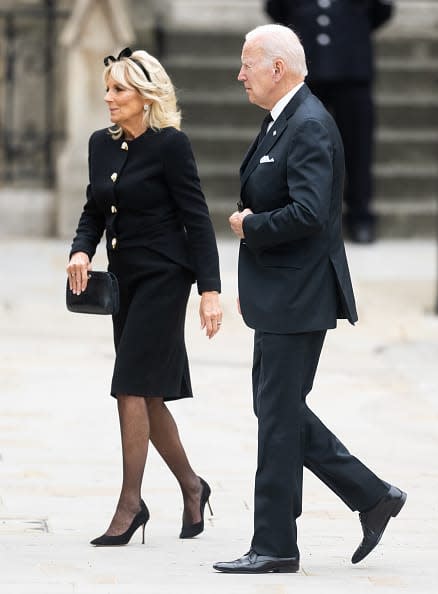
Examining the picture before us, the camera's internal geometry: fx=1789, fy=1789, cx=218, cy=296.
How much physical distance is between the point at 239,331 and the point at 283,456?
4.86 meters

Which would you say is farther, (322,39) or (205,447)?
(322,39)

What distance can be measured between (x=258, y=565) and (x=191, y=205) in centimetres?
118

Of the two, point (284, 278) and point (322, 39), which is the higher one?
point (284, 278)

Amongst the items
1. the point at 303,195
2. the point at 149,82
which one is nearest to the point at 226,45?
the point at 149,82

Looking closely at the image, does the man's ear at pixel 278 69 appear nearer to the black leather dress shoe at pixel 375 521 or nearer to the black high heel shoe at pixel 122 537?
the black leather dress shoe at pixel 375 521

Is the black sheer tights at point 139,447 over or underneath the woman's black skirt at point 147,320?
underneath

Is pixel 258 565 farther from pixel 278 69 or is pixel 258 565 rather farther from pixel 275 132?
pixel 278 69

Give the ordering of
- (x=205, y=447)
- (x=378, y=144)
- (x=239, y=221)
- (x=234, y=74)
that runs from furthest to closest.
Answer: (x=234, y=74), (x=378, y=144), (x=205, y=447), (x=239, y=221)

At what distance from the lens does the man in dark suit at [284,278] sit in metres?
5.16

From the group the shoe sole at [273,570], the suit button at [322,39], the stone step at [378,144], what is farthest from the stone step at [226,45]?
the shoe sole at [273,570]

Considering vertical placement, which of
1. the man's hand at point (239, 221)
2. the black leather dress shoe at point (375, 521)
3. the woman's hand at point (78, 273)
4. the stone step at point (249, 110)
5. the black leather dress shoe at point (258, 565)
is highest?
the man's hand at point (239, 221)

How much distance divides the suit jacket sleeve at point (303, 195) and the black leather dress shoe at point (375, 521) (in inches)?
34.3

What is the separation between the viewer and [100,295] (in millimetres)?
5594

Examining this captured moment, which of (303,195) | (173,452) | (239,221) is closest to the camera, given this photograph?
(303,195)
